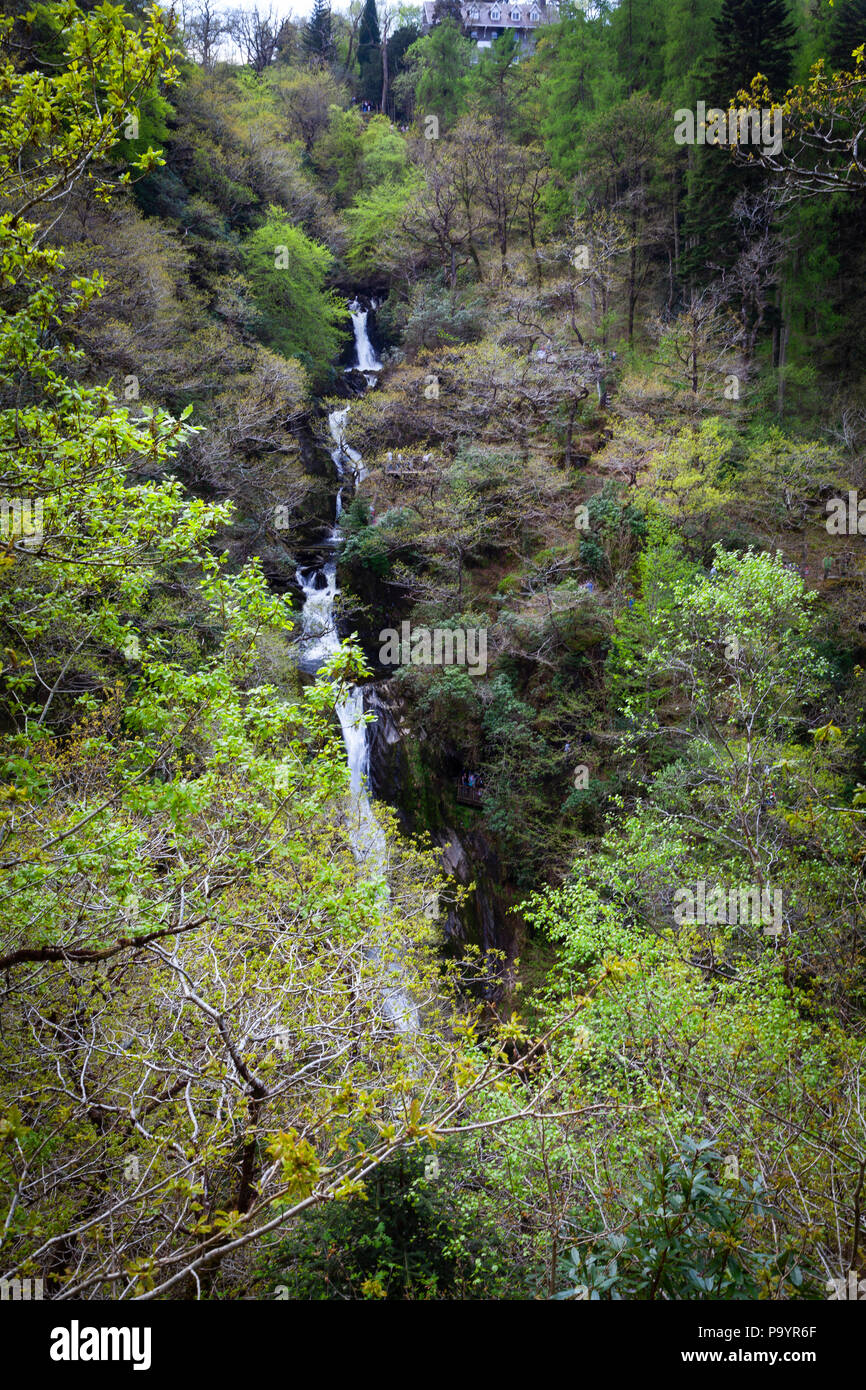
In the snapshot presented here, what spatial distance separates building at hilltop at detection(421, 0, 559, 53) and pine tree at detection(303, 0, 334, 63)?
6678mm

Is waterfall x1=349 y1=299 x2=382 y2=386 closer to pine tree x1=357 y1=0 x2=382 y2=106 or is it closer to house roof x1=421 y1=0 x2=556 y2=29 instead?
pine tree x1=357 y1=0 x2=382 y2=106

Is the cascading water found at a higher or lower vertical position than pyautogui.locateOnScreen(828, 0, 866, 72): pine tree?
lower

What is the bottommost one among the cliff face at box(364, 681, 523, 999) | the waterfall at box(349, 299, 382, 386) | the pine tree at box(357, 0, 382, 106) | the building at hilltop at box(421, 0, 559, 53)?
the cliff face at box(364, 681, 523, 999)

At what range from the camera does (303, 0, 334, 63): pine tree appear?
153 feet

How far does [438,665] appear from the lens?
1838 cm

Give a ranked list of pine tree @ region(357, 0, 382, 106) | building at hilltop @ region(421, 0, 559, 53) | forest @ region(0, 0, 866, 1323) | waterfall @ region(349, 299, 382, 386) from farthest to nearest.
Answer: pine tree @ region(357, 0, 382, 106)
building at hilltop @ region(421, 0, 559, 53)
waterfall @ region(349, 299, 382, 386)
forest @ region(0, 0, 866, 1323)

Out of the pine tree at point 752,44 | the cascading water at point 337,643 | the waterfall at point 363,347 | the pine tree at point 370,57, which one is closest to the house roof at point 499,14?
the pine tree at point 370,57

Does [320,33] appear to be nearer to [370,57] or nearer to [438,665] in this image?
[370,57]

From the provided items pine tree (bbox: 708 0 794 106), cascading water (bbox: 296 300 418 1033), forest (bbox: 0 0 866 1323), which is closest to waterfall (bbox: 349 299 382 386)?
forest (bbox: 0 0 866 1323)

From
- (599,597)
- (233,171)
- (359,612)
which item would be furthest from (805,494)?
(233,171)

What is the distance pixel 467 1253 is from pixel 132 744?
5192mm

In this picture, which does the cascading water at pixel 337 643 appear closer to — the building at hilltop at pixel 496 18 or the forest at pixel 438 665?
the forest at pixel 438 665

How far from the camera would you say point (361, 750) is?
1917cm
